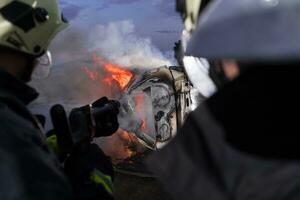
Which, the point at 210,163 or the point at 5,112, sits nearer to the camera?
the point at 210,163

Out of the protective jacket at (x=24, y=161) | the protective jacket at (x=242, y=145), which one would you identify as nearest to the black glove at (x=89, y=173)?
the protective jacket at (x=24, y=161)

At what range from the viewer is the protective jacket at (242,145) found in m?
0.89

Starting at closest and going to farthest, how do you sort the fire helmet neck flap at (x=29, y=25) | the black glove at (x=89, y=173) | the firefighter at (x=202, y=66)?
1. the firefighter at (x=202, y=66)
2. the black glove at (x=89, y=173)
3. the fire helmet neck flap at (x=29, y=25)

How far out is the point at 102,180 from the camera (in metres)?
2.07

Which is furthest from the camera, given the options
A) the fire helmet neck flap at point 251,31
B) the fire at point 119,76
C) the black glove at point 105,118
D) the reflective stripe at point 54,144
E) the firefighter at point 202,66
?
the fire at point 119,76

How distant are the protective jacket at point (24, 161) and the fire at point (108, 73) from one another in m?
5.04

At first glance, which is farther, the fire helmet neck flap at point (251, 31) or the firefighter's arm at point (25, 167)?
the firefighter's arm at point (25, 167)

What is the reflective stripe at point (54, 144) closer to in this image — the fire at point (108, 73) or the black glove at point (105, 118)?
the black glove at point (105, 118)

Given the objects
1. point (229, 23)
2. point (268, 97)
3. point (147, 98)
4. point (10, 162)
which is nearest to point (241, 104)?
point (268, 97)


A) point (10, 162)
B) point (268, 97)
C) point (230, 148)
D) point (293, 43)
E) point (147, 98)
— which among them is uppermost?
point (293, 43)

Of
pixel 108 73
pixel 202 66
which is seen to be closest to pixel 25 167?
pixel 202 66

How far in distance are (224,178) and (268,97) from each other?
0.61ft

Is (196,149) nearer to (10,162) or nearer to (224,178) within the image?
(224,178)

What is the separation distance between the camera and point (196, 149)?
1.00 m
